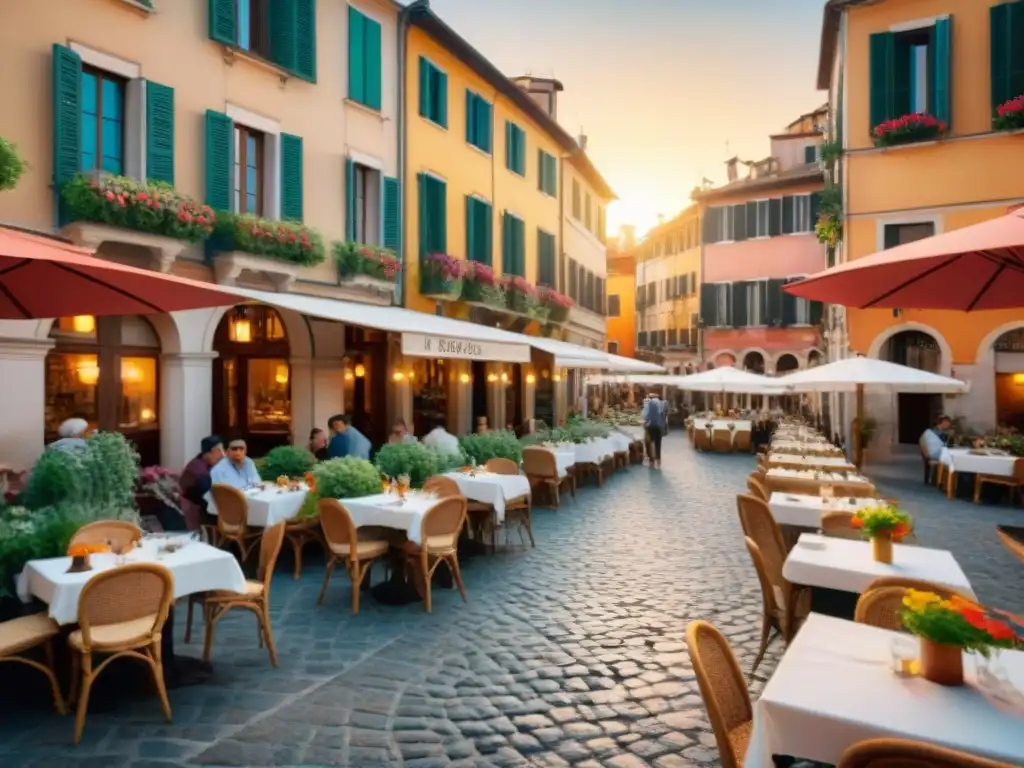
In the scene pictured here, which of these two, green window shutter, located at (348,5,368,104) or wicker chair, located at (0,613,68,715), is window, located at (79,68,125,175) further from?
A: wicker chair, located at (0,613,68,715)

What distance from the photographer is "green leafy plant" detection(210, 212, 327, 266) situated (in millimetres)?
10867

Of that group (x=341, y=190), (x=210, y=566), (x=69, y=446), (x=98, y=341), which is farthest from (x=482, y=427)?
(x=210, y=566)

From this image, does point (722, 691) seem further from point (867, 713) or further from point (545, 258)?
point (545, 258)

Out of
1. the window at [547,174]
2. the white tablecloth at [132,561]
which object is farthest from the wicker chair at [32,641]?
the window at [547,174]

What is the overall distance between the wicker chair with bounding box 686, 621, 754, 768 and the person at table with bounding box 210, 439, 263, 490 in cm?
609

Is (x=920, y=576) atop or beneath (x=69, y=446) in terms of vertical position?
beneath

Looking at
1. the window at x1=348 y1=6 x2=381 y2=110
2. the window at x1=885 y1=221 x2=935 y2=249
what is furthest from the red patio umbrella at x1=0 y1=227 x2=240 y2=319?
the window at x1=885 y1=221 x2=935 y2=249

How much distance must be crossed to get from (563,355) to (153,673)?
35.3 ft

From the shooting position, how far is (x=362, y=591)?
7.30 m

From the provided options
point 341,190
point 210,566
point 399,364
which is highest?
point 341,190

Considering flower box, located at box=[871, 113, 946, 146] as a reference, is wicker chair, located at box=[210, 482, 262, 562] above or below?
below

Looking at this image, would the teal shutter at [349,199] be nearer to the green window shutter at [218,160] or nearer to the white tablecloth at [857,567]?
the green window shutter at [218,160]

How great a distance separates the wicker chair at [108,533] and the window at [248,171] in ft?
22.5

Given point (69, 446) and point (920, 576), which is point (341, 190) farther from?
point (920, 576)
